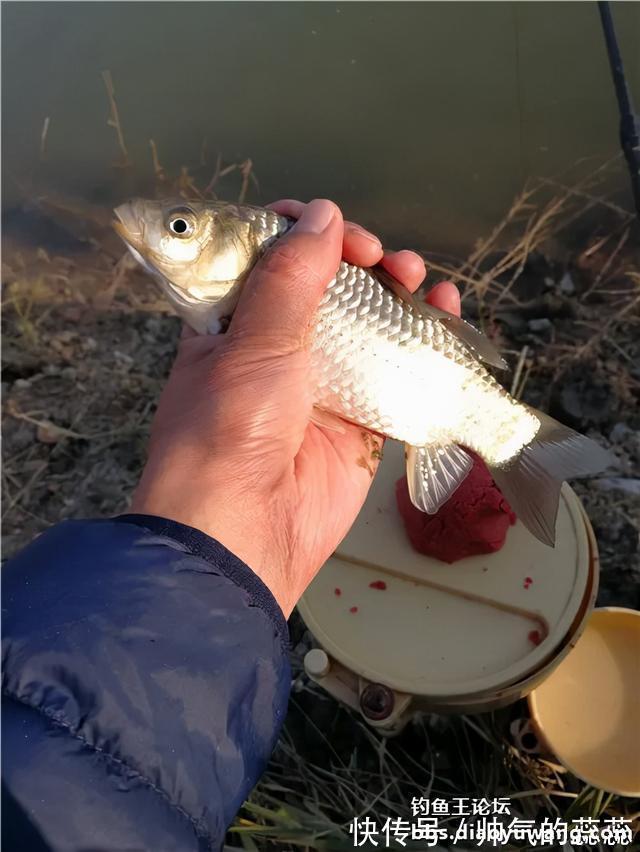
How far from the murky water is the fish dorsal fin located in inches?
84.4

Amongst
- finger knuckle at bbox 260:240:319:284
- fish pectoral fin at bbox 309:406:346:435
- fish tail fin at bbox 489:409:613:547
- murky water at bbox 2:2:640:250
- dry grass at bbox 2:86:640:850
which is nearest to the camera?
finger knuckle at bbox 260:240:319:284

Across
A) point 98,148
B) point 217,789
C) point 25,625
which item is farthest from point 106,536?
point 98,148

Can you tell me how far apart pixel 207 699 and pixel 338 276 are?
1129mm

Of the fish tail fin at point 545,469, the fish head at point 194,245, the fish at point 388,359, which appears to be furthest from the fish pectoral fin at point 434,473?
the fish head at point 194,245

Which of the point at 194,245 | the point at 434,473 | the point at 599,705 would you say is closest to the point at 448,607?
the point at 434,473

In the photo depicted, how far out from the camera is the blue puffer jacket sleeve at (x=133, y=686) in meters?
1.09

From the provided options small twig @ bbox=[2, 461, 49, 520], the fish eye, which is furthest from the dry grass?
the fish eye

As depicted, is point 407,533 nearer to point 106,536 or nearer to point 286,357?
point 286,357

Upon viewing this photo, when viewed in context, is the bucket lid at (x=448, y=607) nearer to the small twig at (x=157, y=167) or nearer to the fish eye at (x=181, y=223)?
the fish eye at (x=181, y=223)

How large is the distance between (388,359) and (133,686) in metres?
1.05

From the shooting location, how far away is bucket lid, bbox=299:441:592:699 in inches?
73.9

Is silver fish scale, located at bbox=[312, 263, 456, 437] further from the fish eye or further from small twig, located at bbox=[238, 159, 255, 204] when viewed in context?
small twig, located at bbox=[238, 159, 255, 204]

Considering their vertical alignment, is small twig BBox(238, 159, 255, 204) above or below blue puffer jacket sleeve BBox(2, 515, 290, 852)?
above

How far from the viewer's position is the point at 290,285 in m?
1.72
